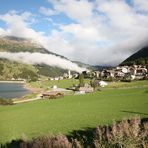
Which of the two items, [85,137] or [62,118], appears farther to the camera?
[62,118]

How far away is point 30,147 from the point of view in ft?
31.4

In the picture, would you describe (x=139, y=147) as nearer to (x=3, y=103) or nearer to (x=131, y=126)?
(x=131, y=126)

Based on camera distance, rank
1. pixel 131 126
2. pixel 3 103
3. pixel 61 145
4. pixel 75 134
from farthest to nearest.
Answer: pixel 3 103
pixel 75 134
pixel 131 126
pixel 61 145

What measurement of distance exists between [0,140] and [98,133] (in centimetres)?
2004

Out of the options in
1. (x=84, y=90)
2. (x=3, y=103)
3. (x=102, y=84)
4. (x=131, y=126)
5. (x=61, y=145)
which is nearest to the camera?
(x=61, y=145)

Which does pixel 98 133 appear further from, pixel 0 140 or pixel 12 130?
pixel 12 130

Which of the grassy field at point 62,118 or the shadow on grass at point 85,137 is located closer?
the shadow on grass at point 85,137

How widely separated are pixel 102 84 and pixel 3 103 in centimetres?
5808

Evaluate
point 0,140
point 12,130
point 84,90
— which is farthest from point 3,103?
point 0,140

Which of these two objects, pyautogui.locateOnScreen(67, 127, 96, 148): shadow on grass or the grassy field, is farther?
the grassy field

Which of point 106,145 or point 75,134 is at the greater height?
point 106,145

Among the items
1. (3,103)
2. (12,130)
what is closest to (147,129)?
(12,130)

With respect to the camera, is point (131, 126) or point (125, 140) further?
point (131, 126)

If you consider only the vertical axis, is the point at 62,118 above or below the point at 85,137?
below
